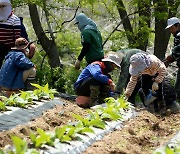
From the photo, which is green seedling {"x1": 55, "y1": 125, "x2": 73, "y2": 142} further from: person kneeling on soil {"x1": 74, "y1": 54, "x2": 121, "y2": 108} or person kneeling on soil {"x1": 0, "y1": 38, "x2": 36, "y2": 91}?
person kneeling on soil {"x1": 74, "y1": 54, "x2": 121, "y2": 108}

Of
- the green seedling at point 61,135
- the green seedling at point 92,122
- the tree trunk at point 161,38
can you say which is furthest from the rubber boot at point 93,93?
the tree trunk at point 161,38

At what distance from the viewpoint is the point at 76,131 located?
455 cm

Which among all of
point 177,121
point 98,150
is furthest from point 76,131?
point 177,121

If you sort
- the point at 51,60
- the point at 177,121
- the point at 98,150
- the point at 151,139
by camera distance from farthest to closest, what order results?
the point at 51,60, the point at 177,121, the point at 151,139, the point at 98,150

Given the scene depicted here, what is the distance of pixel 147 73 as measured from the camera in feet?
24.5

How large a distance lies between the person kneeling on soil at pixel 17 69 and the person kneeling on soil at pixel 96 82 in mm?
880

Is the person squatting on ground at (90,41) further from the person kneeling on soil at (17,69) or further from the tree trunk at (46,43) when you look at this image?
the tree trunk at (46,43)

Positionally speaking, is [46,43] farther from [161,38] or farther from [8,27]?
[8,27]

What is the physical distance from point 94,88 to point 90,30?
3.65 feet

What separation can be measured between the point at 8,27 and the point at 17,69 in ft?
2.47

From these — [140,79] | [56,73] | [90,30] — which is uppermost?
[90,30]

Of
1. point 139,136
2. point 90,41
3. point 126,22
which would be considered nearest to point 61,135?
point 139,136

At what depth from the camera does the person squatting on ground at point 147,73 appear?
7.27 m

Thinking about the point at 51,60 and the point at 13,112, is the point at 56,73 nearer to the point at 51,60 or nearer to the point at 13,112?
the point at 51,60
